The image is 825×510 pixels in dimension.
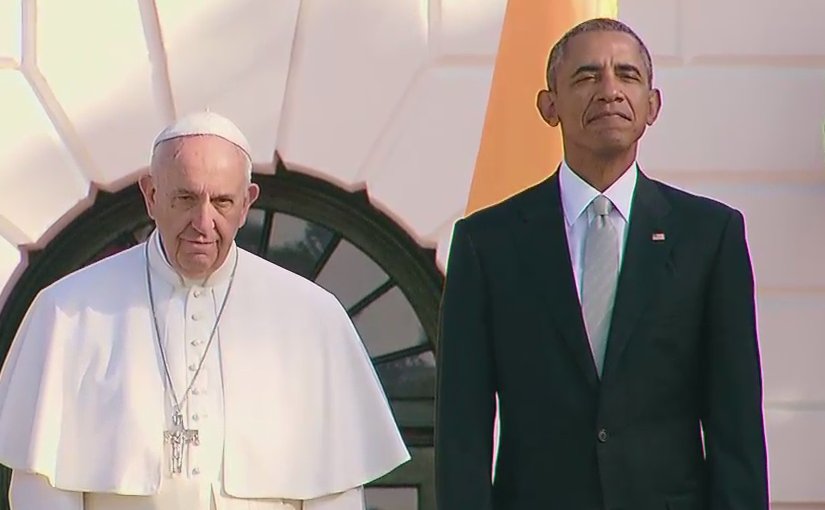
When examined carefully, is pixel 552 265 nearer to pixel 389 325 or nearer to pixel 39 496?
pixel 39 496

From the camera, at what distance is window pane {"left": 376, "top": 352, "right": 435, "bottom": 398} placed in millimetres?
6496

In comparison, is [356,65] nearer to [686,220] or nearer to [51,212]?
[51,212]

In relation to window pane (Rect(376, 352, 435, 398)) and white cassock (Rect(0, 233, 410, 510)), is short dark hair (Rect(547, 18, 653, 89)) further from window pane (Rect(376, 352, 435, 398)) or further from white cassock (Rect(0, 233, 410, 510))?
window pane (Rect(376, 352, 435, 398))

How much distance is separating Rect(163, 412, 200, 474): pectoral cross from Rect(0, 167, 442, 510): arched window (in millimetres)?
2990

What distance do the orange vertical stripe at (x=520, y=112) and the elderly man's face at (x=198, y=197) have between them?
1.15m

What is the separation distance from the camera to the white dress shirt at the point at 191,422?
3.37 metres

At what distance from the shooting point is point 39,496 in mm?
3367

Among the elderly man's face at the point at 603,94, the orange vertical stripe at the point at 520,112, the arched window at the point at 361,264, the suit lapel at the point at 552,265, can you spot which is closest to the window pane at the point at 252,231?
the arched window at the point at 361,264

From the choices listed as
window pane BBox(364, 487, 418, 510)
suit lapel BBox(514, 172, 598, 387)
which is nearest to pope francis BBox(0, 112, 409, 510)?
suit lapel BBox(514, 172, 598, 387)

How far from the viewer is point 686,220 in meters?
3.09

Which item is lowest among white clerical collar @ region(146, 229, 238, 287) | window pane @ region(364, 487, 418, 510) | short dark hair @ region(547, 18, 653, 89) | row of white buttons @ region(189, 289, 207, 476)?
window pane @ region(364, 487, 418, 510)

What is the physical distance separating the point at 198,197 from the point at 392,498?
345 cm

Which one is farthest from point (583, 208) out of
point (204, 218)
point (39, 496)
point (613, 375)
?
point (39, 496)

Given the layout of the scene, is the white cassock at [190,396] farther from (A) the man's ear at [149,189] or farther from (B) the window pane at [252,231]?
(B) the window pane at [252,231]
